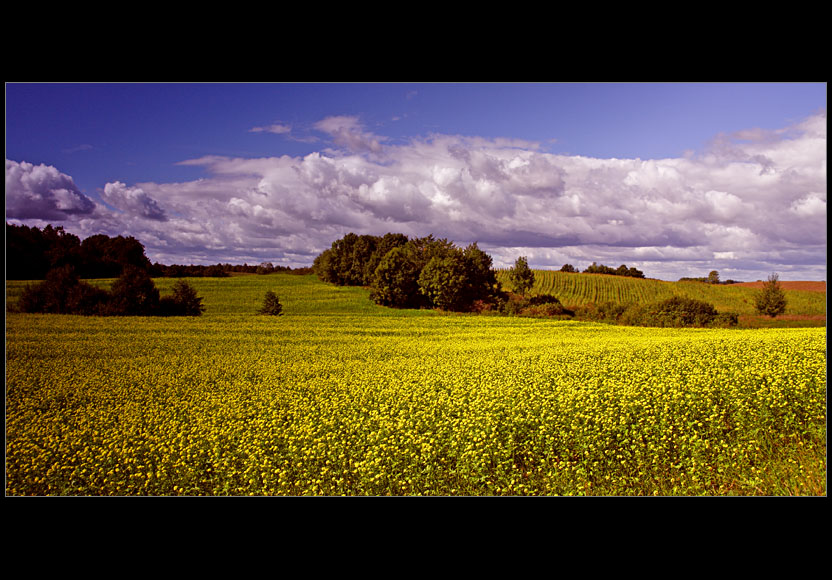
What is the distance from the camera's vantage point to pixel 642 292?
14.0 meters

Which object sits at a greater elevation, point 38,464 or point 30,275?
point 30,275

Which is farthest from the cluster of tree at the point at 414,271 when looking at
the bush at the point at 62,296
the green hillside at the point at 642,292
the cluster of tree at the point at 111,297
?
the bush at the point at 62,296

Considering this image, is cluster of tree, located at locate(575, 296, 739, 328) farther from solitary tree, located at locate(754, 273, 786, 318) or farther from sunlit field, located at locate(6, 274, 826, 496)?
sunlit field, located at locate(6, 274, 826, 496)

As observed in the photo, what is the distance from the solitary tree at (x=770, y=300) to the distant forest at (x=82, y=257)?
1316 cm

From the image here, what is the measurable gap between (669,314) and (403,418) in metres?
13.1

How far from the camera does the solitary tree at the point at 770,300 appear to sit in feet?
40.6

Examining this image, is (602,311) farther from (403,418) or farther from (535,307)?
(403,418)

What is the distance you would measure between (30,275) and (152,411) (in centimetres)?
361

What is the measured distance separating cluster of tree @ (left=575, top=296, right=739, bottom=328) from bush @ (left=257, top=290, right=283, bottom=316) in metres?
10.9

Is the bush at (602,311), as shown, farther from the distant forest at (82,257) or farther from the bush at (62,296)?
the bush at (62,296)

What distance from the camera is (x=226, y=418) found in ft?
20.8

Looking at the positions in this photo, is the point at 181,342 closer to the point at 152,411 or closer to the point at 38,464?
the point at 152,411

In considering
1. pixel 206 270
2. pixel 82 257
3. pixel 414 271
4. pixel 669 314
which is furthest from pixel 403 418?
pixel 669 314
